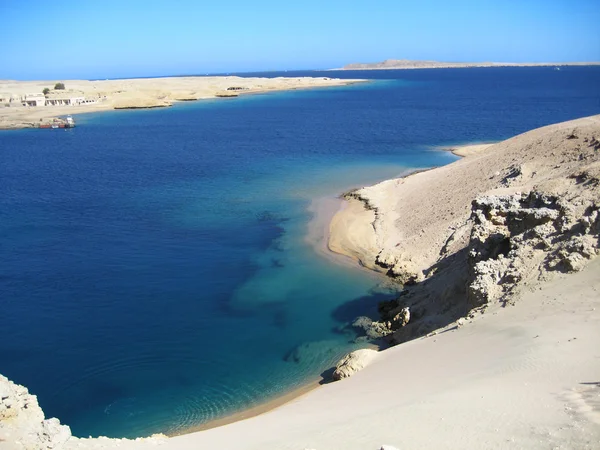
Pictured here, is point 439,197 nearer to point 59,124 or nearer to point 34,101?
point 59,124

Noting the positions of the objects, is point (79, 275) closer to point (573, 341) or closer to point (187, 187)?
point (187, 187)

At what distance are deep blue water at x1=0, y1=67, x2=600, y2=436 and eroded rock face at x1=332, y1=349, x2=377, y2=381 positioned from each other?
1871mm

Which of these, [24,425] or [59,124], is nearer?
[24,425]

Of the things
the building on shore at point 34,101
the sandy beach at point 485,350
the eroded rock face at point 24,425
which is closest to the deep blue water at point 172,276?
the sandy beach at point 485,350

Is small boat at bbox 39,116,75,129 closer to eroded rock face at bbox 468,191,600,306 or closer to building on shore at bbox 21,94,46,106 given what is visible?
building on shore at bbox 21,94,46,106

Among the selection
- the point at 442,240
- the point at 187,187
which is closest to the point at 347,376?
the point at 442,240

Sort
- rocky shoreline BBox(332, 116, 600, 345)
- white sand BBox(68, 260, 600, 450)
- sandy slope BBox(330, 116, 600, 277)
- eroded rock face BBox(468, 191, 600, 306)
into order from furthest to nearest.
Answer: sandy slope BBox(330, 116, 600, 277)
rocky shoreline BBox(332, 116, 600, 345)
eroded rock face BBox(468, 191, 600, 306)
white sand BBox(68, 260, 600, 450)

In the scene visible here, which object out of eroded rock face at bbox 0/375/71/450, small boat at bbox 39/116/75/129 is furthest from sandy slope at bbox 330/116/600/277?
small boat at bbox 39/116/75/129

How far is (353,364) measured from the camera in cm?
1686

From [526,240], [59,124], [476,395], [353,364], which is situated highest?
[59,124]

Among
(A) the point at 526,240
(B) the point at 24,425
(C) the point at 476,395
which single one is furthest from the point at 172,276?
(C) the point at 476,395

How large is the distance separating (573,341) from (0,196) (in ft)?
146

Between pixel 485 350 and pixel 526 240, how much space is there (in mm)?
5579

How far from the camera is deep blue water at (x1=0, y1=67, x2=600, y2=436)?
1800 cm
